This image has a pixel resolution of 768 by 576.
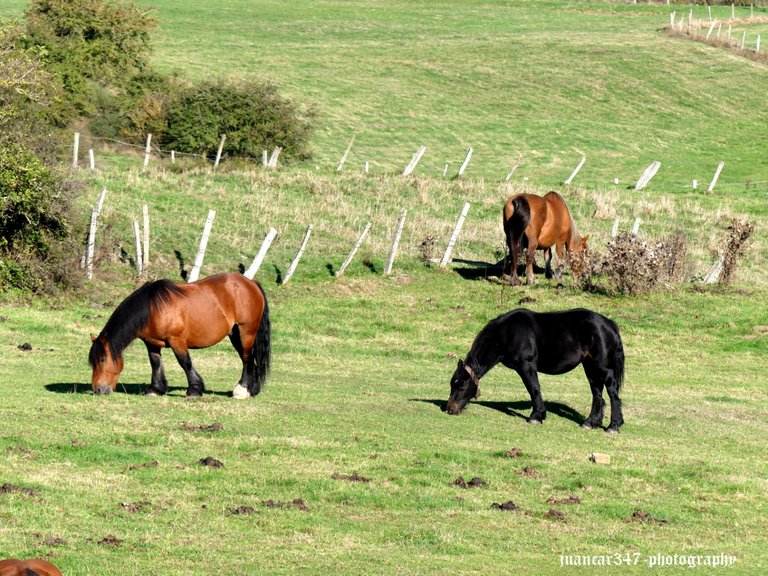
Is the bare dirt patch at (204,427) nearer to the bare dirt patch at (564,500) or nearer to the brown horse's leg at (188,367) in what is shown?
the brown horse's leg at (188,367)

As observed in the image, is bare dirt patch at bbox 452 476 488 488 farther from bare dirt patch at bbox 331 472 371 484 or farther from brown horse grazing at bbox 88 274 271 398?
brown horse grazing at bbox 88 274 271 398

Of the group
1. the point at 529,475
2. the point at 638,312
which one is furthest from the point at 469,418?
the point at 638,312

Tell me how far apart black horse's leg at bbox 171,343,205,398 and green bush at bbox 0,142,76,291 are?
387 inches

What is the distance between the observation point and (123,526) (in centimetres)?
1075

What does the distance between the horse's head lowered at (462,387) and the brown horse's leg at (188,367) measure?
3.64 meters

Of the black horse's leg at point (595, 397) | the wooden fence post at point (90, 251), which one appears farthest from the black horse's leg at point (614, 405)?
the wooden fence post at point (90, 251)

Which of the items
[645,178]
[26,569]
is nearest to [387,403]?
[26,569]

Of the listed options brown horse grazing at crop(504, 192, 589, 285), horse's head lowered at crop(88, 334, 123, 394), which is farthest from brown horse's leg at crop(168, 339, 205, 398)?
brown horse grazing at crop(504, 192, 589, 285)

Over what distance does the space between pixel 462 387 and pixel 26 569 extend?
11457mm

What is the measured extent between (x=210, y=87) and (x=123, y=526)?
1699 inches

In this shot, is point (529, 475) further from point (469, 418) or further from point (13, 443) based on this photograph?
point (13, 443)

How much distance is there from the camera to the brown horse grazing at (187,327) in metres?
16.4

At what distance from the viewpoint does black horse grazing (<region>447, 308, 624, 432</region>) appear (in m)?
16.6

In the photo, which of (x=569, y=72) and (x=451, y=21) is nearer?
(x=569, y=72)
